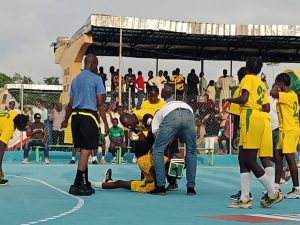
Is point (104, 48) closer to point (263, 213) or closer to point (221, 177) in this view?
point (221, 177)

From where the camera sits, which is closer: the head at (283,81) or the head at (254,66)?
the head at (254,66)

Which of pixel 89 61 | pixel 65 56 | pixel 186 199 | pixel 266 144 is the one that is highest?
pixel 65 56

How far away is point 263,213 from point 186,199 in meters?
1.63

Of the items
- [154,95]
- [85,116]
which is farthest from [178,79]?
[85,116]

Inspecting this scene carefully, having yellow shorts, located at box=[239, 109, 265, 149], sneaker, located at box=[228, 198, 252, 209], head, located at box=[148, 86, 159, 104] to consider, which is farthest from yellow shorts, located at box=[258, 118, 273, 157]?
head, located at box=[148, 86, 159, 104]

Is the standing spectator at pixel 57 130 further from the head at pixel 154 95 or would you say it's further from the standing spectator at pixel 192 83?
the head at pixel 154 95

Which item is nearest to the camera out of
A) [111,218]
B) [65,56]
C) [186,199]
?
[111,218]

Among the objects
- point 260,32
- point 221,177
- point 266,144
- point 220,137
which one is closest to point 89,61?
point 266,144

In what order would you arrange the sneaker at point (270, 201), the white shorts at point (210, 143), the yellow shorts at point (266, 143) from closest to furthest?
1. the sneaker at point (270, 201)
2. the yellow shorts at point (266, 143)
3. the white shorts at point (210, 143)

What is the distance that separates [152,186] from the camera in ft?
30.0

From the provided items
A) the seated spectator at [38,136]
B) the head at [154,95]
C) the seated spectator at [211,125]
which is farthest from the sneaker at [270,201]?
the seated spectator at [211,125]

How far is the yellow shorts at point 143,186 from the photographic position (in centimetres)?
916

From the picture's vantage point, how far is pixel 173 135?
29.3ft

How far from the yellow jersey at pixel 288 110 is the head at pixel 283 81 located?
0.35 ft
